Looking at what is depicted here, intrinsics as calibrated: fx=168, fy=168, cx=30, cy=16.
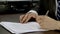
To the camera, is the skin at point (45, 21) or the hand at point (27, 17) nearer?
the skin at point (45, 21)

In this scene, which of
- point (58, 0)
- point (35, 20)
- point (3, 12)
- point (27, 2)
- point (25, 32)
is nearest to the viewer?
point (25, 32)

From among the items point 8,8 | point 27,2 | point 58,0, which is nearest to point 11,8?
point 8,8

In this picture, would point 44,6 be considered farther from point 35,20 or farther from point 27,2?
point 35,20

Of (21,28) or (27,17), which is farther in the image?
(27,17)

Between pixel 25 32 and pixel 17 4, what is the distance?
3.71ft

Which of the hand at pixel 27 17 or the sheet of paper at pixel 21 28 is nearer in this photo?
the sheet of paper at pixel 21 28

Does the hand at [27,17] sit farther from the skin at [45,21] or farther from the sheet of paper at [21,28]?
the sheet of paper at [21,28]

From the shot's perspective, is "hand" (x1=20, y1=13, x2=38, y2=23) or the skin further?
"hand" (x1=20, y1=13, x2=38, y2=23)

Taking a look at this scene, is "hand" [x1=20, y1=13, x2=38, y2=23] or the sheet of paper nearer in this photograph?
the sheet of paper

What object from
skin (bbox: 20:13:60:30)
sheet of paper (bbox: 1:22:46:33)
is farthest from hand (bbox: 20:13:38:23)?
sheet of paper (bbox: 1:22:46:33)

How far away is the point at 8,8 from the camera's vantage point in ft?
5.87

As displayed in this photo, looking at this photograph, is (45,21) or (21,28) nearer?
(21,28)

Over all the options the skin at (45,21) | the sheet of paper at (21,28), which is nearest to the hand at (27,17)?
the skin at (45,21)

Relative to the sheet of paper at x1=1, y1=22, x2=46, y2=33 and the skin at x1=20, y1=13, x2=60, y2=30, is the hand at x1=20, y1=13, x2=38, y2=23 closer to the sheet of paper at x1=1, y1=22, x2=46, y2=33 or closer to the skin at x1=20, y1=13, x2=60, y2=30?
the skin at x1=20, y1=13, x2=60, y2=30
